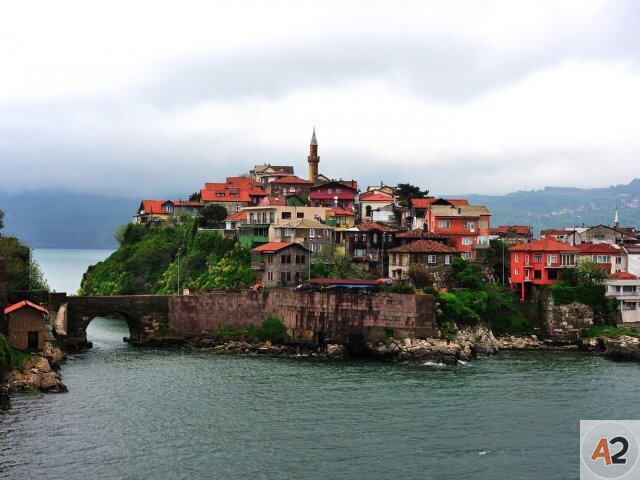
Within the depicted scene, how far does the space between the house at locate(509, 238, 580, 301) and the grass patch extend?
6827 millimetres

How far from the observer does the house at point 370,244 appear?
92.6 m

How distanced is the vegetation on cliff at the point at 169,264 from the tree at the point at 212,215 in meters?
1.61

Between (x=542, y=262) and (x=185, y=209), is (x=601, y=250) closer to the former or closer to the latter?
(x=542, y=262)

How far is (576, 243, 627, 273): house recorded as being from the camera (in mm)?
86562

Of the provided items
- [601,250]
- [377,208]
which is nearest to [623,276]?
[601,250]

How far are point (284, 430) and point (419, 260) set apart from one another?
39332mm

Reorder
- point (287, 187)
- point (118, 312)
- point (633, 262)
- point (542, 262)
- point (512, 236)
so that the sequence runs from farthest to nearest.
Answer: point (287, 187) → point (512, 236) → point (633, 262) → point (542, 262) → point (118, 312)

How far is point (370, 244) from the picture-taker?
93438 mm

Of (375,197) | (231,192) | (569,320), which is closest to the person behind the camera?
(569,320)

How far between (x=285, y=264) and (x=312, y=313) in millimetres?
13247

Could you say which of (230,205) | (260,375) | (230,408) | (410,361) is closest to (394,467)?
(230,408)

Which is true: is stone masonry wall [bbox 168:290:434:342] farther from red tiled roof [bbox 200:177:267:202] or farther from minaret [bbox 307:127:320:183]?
minaret [bbox 307:127:320:183]

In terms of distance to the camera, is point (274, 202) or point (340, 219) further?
point (274, 202)

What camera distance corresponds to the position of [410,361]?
69.8 metres
